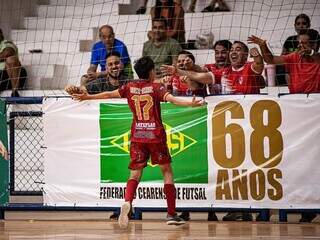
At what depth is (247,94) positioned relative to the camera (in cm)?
1230

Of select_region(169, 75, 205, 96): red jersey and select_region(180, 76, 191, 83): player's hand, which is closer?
select_region(180, 76, 191, 83): player's hand

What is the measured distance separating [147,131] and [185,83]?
153 cm

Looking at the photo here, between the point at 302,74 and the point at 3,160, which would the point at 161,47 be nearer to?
the point at 302,74

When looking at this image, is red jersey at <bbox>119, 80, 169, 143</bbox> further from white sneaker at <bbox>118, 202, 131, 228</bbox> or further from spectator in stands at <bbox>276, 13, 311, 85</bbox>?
spectator in stands at <bbox>276, 13, 311, 85</bbox>

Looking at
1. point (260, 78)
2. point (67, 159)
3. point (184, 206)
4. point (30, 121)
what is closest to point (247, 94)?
point (260, 78)

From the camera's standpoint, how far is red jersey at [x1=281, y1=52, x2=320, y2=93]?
12.4 m

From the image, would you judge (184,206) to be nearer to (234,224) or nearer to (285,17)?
(234,224)

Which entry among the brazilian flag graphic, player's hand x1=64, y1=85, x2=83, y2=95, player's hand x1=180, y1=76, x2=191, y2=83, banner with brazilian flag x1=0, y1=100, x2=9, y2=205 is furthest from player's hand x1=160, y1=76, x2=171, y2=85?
banner with brazilian flag x1=0, y1=100, x2=9, y2=205

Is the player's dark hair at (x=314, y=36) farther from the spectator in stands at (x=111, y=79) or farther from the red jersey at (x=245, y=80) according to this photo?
the spectator in stands at (x=111, y=79)

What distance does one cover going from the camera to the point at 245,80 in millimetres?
12586

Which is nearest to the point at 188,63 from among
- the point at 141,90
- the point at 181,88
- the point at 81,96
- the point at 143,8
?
the point at 181,88

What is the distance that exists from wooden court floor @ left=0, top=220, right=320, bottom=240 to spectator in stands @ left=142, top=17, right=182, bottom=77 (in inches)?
123

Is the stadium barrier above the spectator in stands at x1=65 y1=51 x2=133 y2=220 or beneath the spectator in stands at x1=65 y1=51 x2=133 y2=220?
beneath

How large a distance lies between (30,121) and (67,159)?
1.52 m
